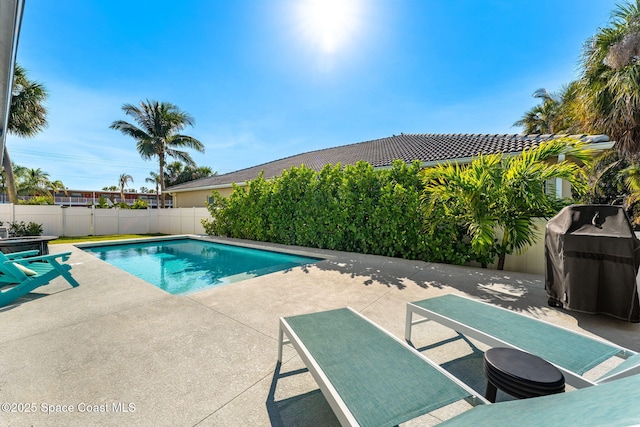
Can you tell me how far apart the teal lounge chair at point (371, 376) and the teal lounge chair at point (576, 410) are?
48 centimetres

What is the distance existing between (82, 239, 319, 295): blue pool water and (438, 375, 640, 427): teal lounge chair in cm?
679

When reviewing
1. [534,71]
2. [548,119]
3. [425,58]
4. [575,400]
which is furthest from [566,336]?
[548,119]

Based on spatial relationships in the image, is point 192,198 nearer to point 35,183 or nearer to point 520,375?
point 35,183

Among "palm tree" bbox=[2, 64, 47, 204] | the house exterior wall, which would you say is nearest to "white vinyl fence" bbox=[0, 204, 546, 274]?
the house exterior wall

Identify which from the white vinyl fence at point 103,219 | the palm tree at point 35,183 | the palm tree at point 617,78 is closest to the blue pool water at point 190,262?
the white vinyl fence at point 103,219

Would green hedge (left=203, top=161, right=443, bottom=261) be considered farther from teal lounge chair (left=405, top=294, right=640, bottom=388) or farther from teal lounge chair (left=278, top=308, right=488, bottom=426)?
teal lounge chair (left=278, top=308, right=488, bottom=426)

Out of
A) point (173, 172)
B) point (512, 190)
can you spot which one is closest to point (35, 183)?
point (173, 172)

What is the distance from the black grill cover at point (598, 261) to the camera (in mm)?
3441

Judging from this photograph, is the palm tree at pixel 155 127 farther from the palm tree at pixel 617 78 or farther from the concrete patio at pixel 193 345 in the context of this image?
the palm tree at pixel 617 78

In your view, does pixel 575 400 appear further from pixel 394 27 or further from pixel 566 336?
pixel 394 27

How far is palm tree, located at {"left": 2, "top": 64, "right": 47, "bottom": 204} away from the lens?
49.3 feet

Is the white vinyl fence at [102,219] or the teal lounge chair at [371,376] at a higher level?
the white vinyl fence at [102,219]

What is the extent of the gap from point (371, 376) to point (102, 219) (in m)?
21.2

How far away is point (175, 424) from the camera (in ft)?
6.45
